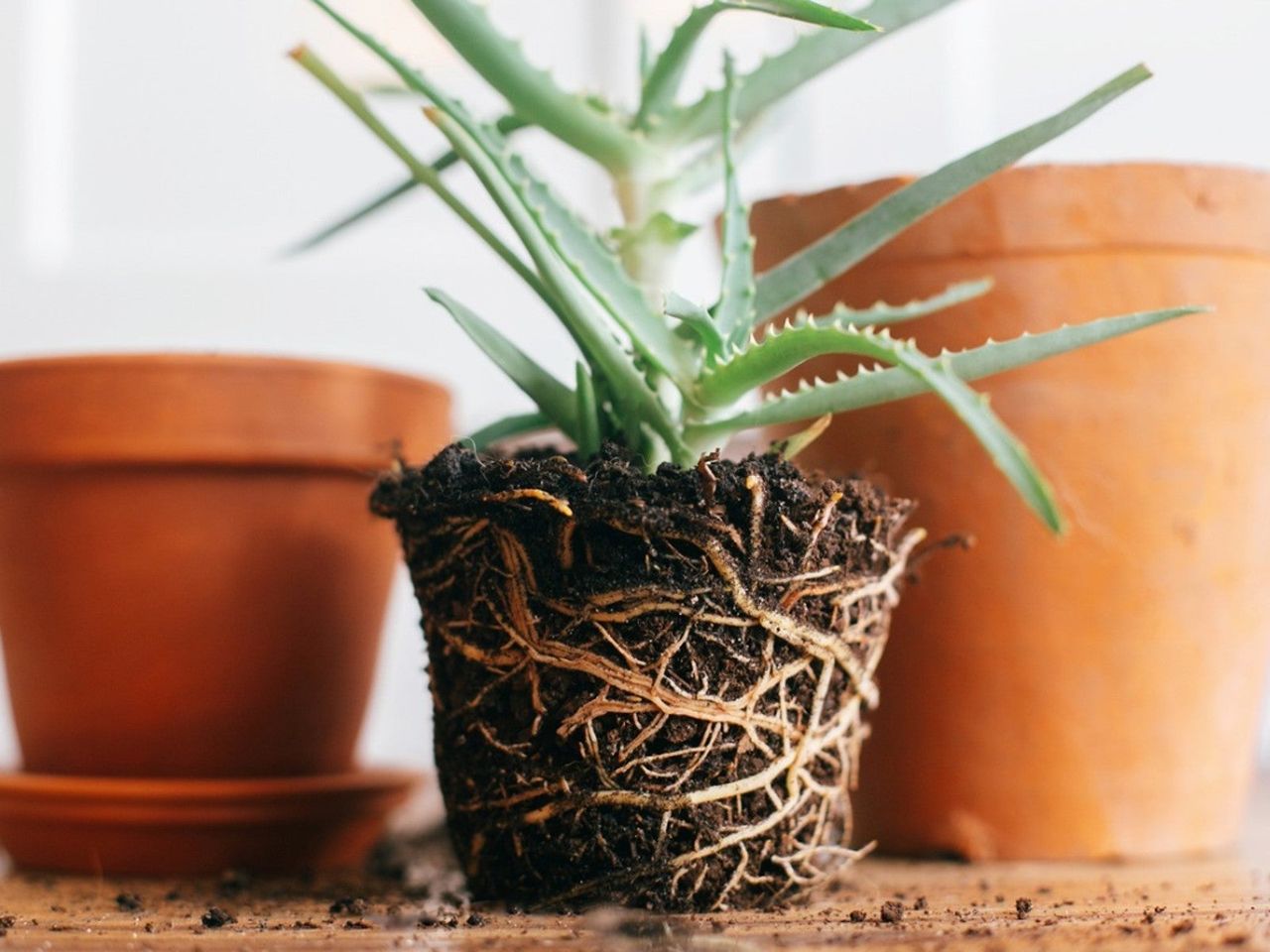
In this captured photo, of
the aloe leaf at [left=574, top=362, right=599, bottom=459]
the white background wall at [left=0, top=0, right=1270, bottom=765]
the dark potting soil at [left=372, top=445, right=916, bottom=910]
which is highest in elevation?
the white background wall at [left=0, top=0, right=1270, bottom=765]

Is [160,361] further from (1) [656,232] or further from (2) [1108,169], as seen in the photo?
(2) [1108,169]

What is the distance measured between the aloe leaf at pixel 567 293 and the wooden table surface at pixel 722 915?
0.23 m

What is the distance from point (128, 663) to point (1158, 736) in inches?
26.1

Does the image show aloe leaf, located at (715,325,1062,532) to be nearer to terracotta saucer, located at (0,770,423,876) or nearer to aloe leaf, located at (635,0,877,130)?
aloe leaf, located at (635,0,877,130)

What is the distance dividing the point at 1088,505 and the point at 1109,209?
0.60ft

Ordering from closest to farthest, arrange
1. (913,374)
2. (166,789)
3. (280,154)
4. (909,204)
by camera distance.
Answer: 1. (913,374)
2. (909,204)
3. (166,789)
4. (280,154)

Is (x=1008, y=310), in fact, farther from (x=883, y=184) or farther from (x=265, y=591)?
(x=265, y=591)

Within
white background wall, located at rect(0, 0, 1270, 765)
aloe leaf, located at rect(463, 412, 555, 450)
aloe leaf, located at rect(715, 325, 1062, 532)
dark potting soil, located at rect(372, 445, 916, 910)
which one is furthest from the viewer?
white background wall, located at rect(0, 0, 1270, 765)

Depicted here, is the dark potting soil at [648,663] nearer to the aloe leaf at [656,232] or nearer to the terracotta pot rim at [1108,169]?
the aloe leaf at [656,232]

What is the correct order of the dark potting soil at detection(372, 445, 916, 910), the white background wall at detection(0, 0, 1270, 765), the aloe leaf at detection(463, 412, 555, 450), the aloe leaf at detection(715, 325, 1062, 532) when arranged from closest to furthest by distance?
the aloe leaf at detection(715, 325, 1062, 532) → the dark potting soil at detection(372, 445, 916, 910) → the aloe leaf at detection(463, 412, 555, 450) → the white background wall at detection(0, 0, 1270, 765)

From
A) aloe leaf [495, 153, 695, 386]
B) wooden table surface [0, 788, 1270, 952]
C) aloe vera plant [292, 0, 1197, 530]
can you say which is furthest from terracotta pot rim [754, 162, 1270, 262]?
A: wooden table surface [0, 788, 1270, 952]

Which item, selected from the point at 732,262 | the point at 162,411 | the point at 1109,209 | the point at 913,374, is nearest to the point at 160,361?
the point at 162,411

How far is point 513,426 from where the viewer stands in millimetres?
697

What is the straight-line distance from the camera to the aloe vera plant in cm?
56
